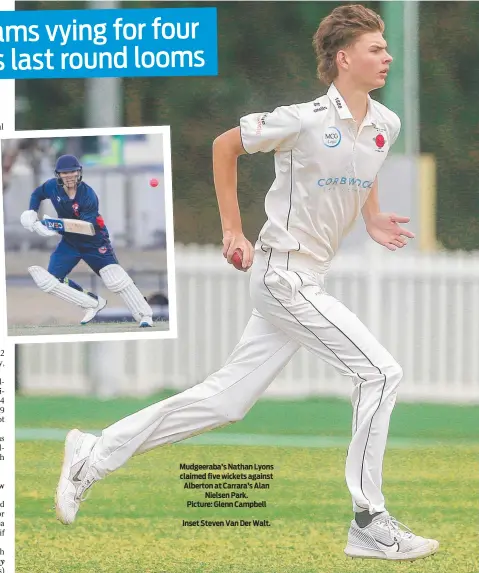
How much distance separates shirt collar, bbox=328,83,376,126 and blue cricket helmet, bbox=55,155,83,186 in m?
1.16

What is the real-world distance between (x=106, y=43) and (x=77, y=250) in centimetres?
82

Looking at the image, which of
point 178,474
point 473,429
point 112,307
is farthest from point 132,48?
point 473,429

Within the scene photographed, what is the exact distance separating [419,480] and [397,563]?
1390 millimetres

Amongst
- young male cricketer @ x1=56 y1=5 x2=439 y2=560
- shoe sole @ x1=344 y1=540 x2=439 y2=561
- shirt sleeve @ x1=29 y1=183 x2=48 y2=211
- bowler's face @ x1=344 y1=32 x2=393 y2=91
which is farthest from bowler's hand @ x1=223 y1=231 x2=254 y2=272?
shoe sole @ x1=344 y1=540 x2=439 y2=561

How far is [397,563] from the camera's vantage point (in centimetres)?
491

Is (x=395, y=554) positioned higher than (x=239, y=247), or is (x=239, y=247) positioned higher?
(x=239, y=247)

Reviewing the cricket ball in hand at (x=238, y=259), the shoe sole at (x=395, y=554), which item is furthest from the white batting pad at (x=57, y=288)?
the shoe sole at (x=395, y=554)

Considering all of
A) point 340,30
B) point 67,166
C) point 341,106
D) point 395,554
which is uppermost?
point 340,30

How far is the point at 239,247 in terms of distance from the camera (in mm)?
4836

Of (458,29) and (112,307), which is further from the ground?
(458,29)

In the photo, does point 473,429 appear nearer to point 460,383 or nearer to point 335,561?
point 460,383

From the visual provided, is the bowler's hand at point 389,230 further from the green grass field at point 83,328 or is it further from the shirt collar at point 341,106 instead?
the green grass field at point 83,328

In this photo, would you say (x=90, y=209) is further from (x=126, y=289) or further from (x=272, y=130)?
(x=272, y=130)

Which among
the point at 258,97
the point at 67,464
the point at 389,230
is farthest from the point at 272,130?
the point at 258,97
